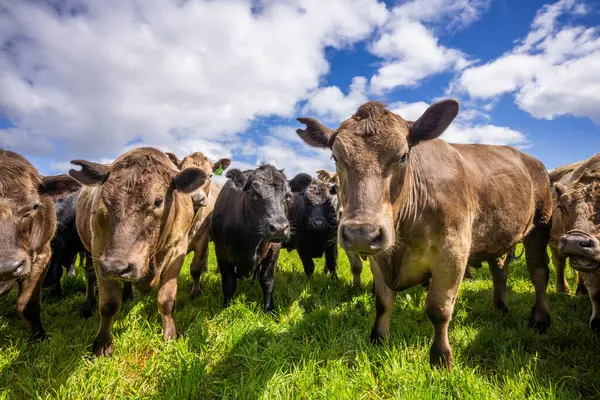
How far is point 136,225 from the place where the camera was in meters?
3.10

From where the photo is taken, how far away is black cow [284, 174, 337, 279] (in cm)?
750

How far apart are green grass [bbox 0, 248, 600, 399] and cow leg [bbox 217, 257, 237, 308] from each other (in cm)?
22

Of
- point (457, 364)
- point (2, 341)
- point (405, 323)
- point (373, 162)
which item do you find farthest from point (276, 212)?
point (2, 341)

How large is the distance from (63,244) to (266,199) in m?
4.03

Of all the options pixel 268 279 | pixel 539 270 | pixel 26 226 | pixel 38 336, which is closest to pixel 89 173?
pixel 26 226

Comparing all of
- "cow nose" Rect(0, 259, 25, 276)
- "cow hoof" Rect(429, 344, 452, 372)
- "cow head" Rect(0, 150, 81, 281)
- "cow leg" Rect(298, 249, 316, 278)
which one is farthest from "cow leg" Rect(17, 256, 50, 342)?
"cow leg" Rect(298, 249, 316, 278)

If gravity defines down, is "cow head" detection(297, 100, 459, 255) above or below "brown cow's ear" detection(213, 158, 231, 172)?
below

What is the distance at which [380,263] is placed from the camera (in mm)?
3582

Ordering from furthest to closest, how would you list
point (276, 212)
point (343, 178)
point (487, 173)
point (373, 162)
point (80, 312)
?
1. point (276, 212)
2. point (80, 312)
3. point (487, 173)
4. point (343, 178)
5. point (373, 162)

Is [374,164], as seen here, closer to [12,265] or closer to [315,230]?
[12,265]

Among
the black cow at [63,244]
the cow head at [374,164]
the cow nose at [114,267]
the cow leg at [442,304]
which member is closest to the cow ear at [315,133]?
the cow head at [374,164]

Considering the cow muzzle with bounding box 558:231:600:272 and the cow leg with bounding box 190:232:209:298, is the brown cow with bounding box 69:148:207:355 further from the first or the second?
the cow muzzle with bounding box 558:231:600:272

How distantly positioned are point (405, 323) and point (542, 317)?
1.80 metres

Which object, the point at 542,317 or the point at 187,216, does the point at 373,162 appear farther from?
the point at 542,317
